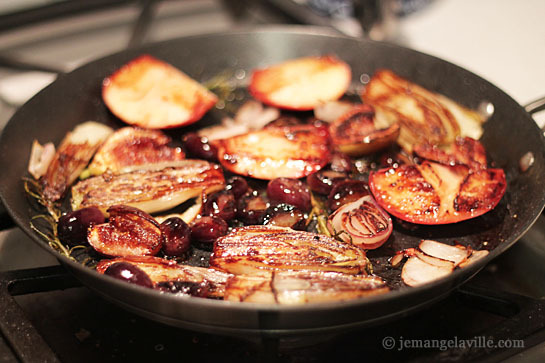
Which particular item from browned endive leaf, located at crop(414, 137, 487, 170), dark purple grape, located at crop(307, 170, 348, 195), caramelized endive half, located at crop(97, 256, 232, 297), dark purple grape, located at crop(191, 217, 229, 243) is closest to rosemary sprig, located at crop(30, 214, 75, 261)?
caramelized endive half, located at crop(97, 256, 232, 297)

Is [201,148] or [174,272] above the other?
[201,148]

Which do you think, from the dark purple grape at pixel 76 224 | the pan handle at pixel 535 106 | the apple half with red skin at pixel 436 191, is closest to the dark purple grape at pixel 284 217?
the apple half with red skin at pixel 436 191

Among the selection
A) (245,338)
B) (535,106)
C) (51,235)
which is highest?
(535,106)

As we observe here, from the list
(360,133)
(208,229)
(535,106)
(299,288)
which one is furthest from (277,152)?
(535,106)

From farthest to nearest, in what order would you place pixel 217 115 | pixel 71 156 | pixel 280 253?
pixel 217 115
pixel 71 156
pixel 280 253

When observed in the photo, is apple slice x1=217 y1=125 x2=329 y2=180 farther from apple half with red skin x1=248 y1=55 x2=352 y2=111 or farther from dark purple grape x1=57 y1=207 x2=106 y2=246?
dark purple grape x1=57 y1=207 x2=106 y2=246

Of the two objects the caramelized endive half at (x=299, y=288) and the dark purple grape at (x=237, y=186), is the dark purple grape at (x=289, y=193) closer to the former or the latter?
the dark purple grape at (x=237, y=186)

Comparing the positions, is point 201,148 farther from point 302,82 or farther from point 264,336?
point 264,336
